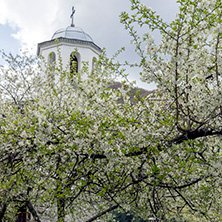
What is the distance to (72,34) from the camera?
611 inches

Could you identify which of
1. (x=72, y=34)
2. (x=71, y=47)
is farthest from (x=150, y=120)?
(x=72, y=34)

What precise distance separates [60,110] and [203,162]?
3149 millimetres

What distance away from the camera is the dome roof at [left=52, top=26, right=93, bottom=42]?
50.4ft

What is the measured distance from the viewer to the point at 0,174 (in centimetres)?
538

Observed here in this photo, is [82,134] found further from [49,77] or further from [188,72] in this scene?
[49,77]

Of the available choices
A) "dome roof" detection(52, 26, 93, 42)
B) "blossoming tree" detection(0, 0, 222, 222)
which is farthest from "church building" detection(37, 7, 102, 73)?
"blossoming tree" detection(0, 0, 222, 222)

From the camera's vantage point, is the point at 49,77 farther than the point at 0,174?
Yes

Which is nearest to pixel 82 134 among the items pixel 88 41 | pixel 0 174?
pixel 0 174

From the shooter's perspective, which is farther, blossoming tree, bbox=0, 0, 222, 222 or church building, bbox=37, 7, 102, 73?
church building, bbox=37, 7, 102, 73

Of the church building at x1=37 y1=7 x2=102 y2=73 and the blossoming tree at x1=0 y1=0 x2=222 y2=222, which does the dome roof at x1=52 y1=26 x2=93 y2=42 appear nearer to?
the church building at x1=37 y1=7 x2=102 y2=73

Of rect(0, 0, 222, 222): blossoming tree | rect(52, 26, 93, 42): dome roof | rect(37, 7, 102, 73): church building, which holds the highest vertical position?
rect(52, 26, 93, 42): dome roof

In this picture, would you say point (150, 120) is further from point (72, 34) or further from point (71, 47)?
point (72, 34)

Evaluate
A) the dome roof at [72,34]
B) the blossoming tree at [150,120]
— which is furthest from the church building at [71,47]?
the blossoming tree at [150,120]

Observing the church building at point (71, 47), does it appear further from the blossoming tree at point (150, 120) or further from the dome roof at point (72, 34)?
the blossoming tree at point (150, 120)
